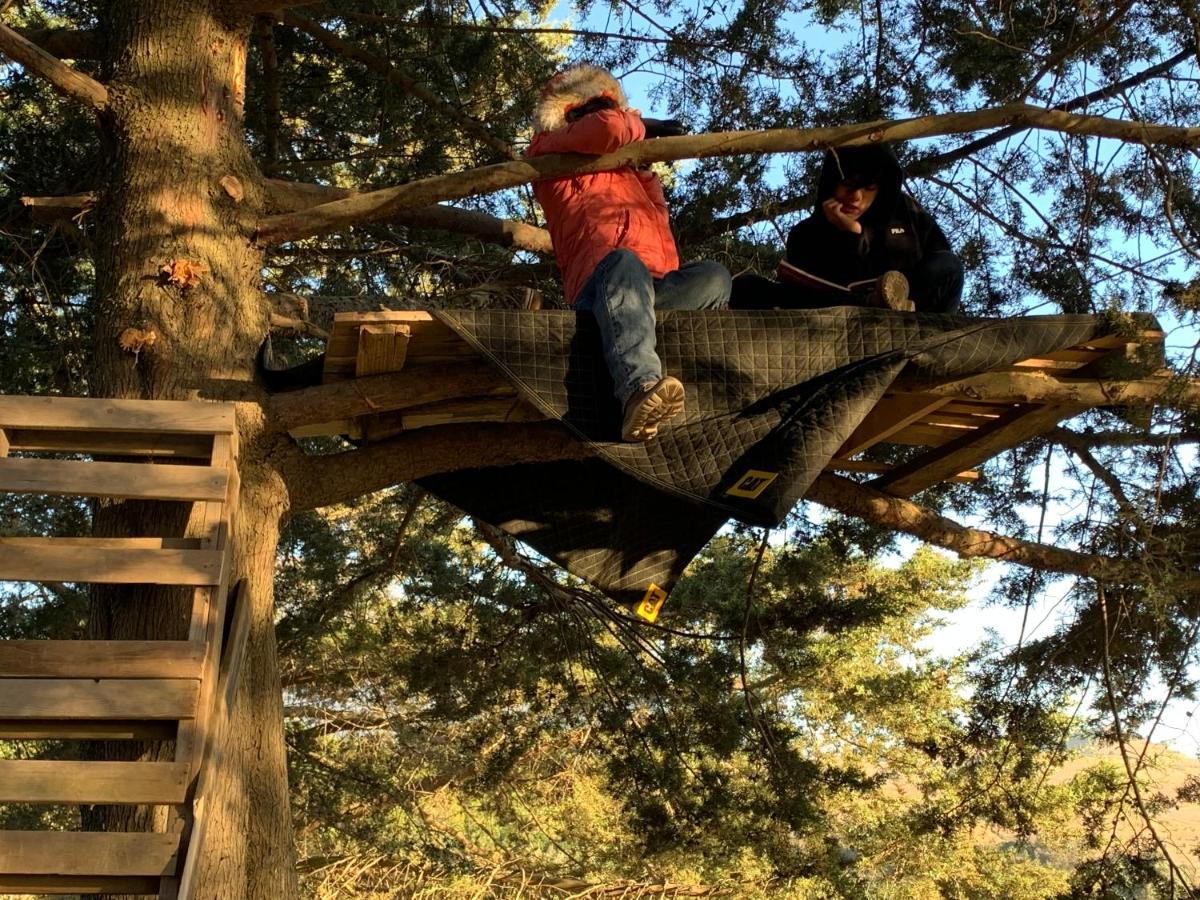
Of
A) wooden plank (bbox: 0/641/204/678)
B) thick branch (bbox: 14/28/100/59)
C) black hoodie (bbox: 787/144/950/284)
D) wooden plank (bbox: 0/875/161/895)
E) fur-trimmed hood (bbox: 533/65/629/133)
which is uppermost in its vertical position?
thick branch (bbox: 14/28/100/59)

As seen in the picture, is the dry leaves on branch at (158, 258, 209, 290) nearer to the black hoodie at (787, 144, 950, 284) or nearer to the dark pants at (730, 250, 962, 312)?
the dark pants at (730, 250, 962, 312)

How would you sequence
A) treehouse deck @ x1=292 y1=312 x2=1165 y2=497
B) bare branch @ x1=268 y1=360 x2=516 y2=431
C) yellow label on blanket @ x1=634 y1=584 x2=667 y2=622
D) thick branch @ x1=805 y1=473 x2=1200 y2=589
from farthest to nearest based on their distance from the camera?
thick branch @ x1=805 y1=473 x2=1200 y2=589 → yellow label on blanket @ x1=634 y1=584 x2=667 y2=622 → bare branch @ x1=268 y1=360 x2=516 y2=431 → treehouse deck @ x1=292 y1=312 x2=1165 y2=497

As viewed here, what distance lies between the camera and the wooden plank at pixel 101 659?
9.49 ft

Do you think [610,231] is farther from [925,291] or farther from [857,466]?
[857,466]

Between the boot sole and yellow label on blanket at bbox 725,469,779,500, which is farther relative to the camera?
yellow label on blanket at bbox 725,469,779,500

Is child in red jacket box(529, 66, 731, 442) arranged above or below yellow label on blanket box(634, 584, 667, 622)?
above

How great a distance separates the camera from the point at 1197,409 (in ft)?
13.1

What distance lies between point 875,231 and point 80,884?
2962 mm

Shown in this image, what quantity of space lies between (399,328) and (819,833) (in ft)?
12.8

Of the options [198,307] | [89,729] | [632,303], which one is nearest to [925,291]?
[632,303]

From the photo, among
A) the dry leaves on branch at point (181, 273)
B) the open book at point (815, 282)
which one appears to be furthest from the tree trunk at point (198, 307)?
the open book at point (815, 282)

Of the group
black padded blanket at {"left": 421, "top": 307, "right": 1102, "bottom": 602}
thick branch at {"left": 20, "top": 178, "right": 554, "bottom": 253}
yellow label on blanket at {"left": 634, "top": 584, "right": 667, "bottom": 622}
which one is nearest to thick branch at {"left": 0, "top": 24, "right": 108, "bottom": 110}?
thick branch at {"left": 20, "top": 178, "right": 554, "bottom": 253}

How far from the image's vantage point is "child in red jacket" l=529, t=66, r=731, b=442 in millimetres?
3441

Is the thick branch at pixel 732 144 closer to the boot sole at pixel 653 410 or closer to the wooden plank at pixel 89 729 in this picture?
the boot sole at pixel 653 410
